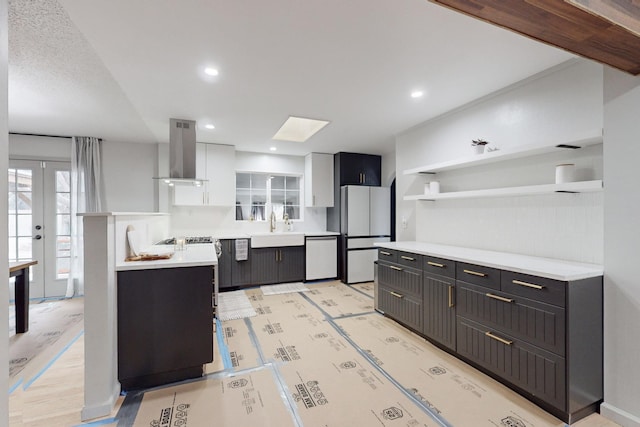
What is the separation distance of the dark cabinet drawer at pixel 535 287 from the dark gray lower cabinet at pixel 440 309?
0.50m

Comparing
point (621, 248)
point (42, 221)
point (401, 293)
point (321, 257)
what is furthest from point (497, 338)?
point (42, 221)

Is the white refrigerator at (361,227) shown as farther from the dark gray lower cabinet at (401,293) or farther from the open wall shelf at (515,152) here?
the open wall shelf at (515,152)

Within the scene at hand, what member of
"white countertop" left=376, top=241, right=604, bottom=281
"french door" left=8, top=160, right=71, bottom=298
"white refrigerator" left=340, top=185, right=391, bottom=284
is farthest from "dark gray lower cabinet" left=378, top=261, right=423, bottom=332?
"french door" left=8, top=160, right=71, bottom=298

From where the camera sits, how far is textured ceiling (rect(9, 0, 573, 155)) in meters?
1.70

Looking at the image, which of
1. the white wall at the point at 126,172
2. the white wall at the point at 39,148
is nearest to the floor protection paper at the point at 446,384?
the white wall at the point at 126,172

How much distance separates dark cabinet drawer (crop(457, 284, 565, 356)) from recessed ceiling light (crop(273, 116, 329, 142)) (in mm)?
2994

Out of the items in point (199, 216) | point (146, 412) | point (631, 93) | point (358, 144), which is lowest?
point (146, 412)

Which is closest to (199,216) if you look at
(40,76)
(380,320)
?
(40,76)

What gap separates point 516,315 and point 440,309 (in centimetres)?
71

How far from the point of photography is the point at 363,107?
319cm

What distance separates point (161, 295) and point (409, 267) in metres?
2.32

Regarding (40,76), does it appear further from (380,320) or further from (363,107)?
(380,320)

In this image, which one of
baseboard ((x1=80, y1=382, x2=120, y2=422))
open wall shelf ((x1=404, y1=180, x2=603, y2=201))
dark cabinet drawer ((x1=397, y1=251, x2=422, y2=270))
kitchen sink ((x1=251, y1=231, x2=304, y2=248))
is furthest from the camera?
kitchen sink ((x1=251, y1=231, x2=304, y2=248))

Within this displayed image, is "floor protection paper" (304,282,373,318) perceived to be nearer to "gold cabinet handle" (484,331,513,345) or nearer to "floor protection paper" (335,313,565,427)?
"floor protection paper" (335,313,565,427)
